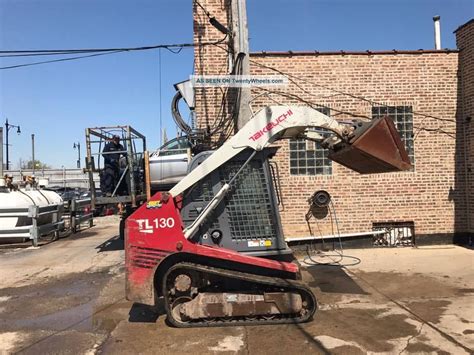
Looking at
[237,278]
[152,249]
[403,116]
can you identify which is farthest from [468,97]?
[152,249]

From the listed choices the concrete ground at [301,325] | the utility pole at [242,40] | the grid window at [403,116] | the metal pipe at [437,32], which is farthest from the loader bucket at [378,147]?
the metal pipe at [437,32]

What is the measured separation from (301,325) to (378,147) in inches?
96.7

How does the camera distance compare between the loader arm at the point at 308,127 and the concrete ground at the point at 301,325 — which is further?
the loader arm at the point at 308,127

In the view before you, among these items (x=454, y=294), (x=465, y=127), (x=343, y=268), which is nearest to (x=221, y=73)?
(x=343, y=268)

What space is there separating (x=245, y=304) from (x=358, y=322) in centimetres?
143

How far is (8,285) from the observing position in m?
8.61

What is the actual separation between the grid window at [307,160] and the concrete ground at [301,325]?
216cm

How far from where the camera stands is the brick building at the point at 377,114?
35.8 feet

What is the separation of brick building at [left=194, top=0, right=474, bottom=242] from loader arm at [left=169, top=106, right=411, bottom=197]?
4762 mm

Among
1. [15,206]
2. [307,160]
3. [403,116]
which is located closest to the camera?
[307,160]

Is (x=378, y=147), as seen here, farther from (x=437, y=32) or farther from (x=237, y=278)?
(x=437, y=32)

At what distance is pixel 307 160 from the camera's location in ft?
36.1

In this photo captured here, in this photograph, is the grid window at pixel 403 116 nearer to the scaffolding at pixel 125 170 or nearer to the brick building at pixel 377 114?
the brick building at pixel 377 114

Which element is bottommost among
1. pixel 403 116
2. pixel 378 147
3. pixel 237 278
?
pixel 237 278
